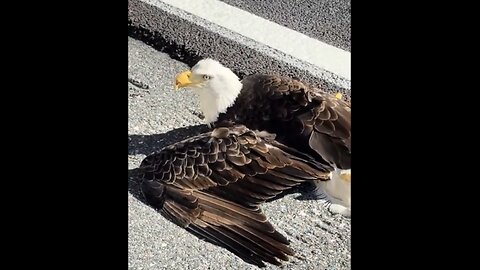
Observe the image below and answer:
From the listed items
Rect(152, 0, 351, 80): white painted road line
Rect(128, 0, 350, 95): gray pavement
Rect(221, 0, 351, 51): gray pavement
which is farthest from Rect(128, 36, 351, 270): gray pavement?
Rect(221, 0, 351, 51): gray pavement

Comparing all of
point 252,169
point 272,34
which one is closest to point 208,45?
point 272,34

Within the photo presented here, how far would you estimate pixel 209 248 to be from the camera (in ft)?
4.99

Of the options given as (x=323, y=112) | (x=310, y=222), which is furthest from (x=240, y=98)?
(x=310, y=222)

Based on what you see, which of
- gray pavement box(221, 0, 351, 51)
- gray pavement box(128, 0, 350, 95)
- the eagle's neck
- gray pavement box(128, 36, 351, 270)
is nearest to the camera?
gray pavement box(128, 36, 351, 270)

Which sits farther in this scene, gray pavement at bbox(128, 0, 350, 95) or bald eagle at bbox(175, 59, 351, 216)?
gray pavement at bbox(128, 0, 350, 95)

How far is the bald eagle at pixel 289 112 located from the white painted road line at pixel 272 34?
0.66ft

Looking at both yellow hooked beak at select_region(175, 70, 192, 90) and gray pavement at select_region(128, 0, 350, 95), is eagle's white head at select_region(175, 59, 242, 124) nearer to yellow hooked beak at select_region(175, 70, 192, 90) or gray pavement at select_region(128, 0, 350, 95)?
yellow hooked beak at select_region(175, 70, 192, 90)

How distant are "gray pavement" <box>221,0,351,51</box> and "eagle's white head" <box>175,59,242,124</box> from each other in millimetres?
428

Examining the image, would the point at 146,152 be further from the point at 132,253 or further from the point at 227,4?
the point at 227,4

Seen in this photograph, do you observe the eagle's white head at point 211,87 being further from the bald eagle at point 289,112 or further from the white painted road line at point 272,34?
the white painted road line at point 272,34

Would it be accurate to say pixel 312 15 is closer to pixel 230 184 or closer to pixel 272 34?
pixel 272 34

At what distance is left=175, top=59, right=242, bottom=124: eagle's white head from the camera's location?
171 centimetres

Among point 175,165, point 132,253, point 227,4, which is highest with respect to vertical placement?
point 227,4
